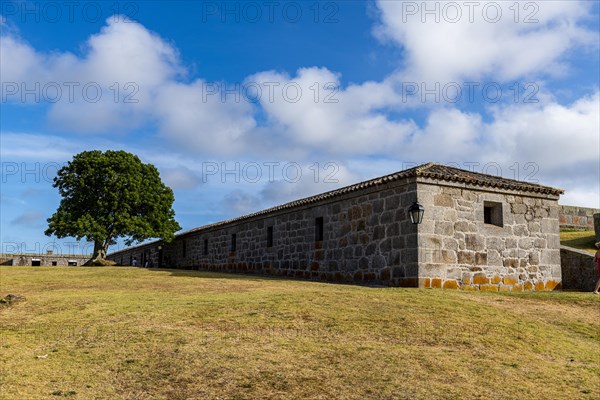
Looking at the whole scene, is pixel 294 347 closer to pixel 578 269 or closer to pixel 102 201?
pixel 578 269

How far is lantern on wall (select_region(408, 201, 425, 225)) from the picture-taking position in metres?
14.0

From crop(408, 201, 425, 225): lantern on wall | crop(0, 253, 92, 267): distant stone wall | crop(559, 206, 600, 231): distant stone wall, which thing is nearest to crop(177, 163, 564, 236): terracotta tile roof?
crop(408, 201, 425, 225): lantern on wall

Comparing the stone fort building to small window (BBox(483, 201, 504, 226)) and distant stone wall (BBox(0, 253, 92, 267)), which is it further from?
distant stone wall (BBox(0, 253, 92, 267))

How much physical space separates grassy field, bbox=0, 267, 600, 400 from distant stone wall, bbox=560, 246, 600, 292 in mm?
6341

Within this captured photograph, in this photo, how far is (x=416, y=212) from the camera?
46.0 feet

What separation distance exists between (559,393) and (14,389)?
616cm

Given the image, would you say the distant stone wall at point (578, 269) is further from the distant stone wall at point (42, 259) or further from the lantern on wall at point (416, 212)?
the distant stone wall at point (42, 259)

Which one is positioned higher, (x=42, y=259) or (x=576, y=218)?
(x=576, y=218)

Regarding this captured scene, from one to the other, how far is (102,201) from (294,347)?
2530cm

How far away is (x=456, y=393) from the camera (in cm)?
615

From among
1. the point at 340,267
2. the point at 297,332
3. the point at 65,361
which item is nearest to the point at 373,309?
the point at 297,332

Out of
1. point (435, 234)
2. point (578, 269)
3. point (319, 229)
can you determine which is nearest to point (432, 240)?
point (435, 234)

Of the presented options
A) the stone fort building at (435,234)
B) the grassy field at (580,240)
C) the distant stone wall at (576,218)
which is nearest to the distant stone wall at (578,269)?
the stone fort building at (435,234)

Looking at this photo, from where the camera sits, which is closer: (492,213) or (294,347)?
(294,347)
